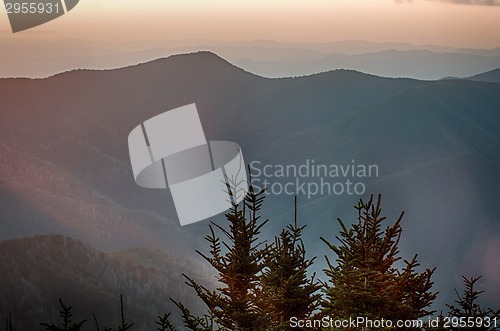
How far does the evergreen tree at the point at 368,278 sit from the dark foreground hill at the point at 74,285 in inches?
5815

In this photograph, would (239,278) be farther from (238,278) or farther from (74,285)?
(74,285)

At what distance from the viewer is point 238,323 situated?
36.3 feet

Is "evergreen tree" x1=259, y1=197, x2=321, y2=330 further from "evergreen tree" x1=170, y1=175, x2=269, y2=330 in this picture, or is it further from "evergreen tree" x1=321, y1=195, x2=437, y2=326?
"evergreen tree" x1=321, y1=195, x2=437, y2=326

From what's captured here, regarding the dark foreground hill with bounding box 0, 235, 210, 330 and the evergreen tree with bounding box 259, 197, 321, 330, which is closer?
the evergreen tree with bounding box 259, 197, 321, 330

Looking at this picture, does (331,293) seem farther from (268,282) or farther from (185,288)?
(185,288)

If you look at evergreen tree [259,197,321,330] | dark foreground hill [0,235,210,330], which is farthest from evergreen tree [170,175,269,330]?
dark foreground hill [0,235,210,330]

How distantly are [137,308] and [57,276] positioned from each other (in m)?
22.8

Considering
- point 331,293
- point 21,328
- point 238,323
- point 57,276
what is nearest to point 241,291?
point 238,323

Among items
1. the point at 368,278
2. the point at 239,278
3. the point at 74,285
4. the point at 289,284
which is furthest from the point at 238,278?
the point at 74,285

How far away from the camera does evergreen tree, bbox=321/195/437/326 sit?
954 centimetres

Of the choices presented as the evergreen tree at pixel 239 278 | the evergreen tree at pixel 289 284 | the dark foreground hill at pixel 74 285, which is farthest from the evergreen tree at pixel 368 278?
the dark foreground hill at pixel 74 285

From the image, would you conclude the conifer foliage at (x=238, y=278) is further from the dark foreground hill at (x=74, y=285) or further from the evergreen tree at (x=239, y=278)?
the dark foreground hill at (x=74, y=285)

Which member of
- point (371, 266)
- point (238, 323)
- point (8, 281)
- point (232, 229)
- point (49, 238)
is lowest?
point (238, 323)

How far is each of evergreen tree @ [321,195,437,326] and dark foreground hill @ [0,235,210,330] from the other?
5815 inches
